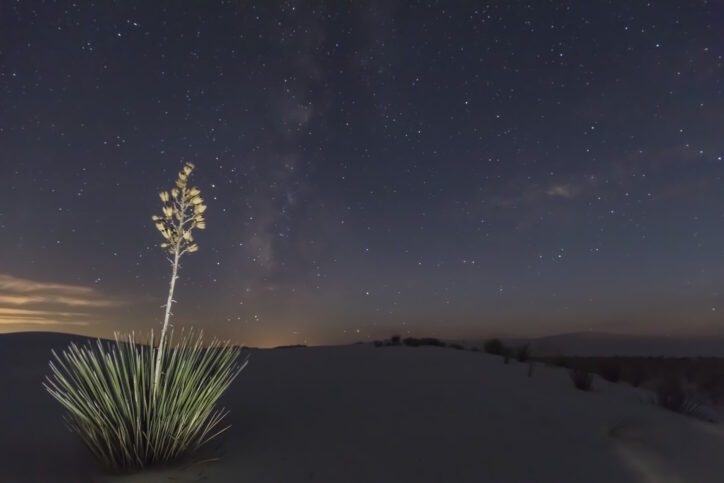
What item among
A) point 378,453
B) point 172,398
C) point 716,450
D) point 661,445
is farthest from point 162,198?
point 716,450

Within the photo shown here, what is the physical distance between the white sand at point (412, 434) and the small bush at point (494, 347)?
4047 mm

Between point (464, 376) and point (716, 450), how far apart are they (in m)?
3.44

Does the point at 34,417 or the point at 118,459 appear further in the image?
the point at 34,417

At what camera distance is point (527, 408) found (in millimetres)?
6348

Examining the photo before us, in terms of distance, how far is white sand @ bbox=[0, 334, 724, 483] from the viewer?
4344 mm

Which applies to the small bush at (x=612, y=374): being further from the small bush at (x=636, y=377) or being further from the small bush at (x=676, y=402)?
the small bush at (x=676, y=402)

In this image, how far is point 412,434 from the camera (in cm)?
524

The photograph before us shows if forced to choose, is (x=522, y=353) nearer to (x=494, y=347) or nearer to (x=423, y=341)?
(x=494, y=347)

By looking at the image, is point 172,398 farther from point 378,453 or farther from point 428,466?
point 428,466

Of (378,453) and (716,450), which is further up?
(378,453)

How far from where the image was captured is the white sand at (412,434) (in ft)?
14.3

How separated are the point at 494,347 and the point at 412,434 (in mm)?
8111

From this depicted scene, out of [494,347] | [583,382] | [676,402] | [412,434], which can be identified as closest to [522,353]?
[494,347]

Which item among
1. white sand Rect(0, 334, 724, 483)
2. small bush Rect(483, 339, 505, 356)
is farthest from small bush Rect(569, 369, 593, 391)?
small bush Rect(483, 339, 505, 356)
